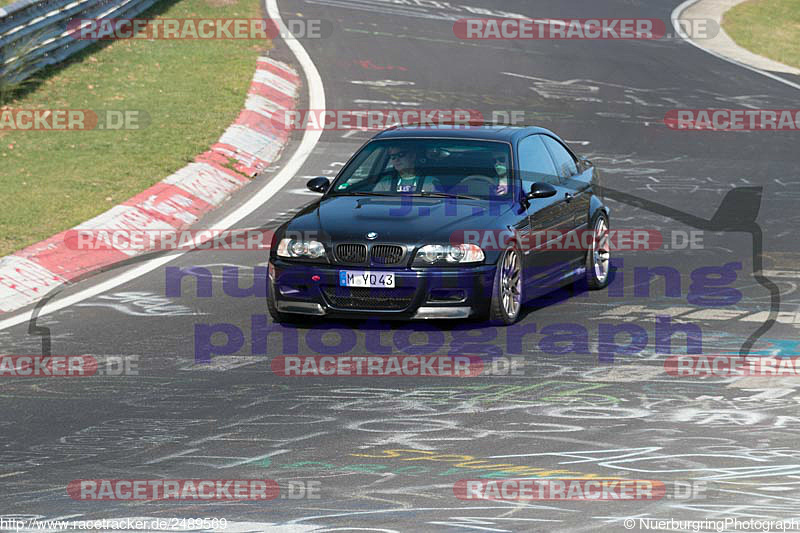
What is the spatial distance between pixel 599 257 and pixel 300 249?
3.23 metres

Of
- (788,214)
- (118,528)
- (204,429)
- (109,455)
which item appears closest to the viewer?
(118,528)

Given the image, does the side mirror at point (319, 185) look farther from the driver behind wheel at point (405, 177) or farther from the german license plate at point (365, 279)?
the german license plate at point (365, 279)

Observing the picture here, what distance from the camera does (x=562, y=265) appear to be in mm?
11711

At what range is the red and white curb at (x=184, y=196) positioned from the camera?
39.6ft

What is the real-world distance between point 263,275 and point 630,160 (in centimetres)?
790

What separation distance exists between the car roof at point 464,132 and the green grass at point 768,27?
19001 millimetres

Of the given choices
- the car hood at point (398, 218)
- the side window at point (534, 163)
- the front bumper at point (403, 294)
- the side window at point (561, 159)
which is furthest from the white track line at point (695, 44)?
the front bumper at point (403, 294)

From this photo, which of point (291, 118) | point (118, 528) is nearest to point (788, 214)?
point (291, 118)

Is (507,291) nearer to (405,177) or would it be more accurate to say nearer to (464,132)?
(405,177)

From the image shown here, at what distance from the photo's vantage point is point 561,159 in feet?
40.7

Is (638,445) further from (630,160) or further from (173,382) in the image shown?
(630,160)

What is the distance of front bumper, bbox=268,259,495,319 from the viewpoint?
1014 cm

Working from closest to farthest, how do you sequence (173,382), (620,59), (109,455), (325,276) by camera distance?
(109,455) → (173,382) → (325,276) → (620,59)

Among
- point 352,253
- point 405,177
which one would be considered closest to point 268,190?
point 405,177
